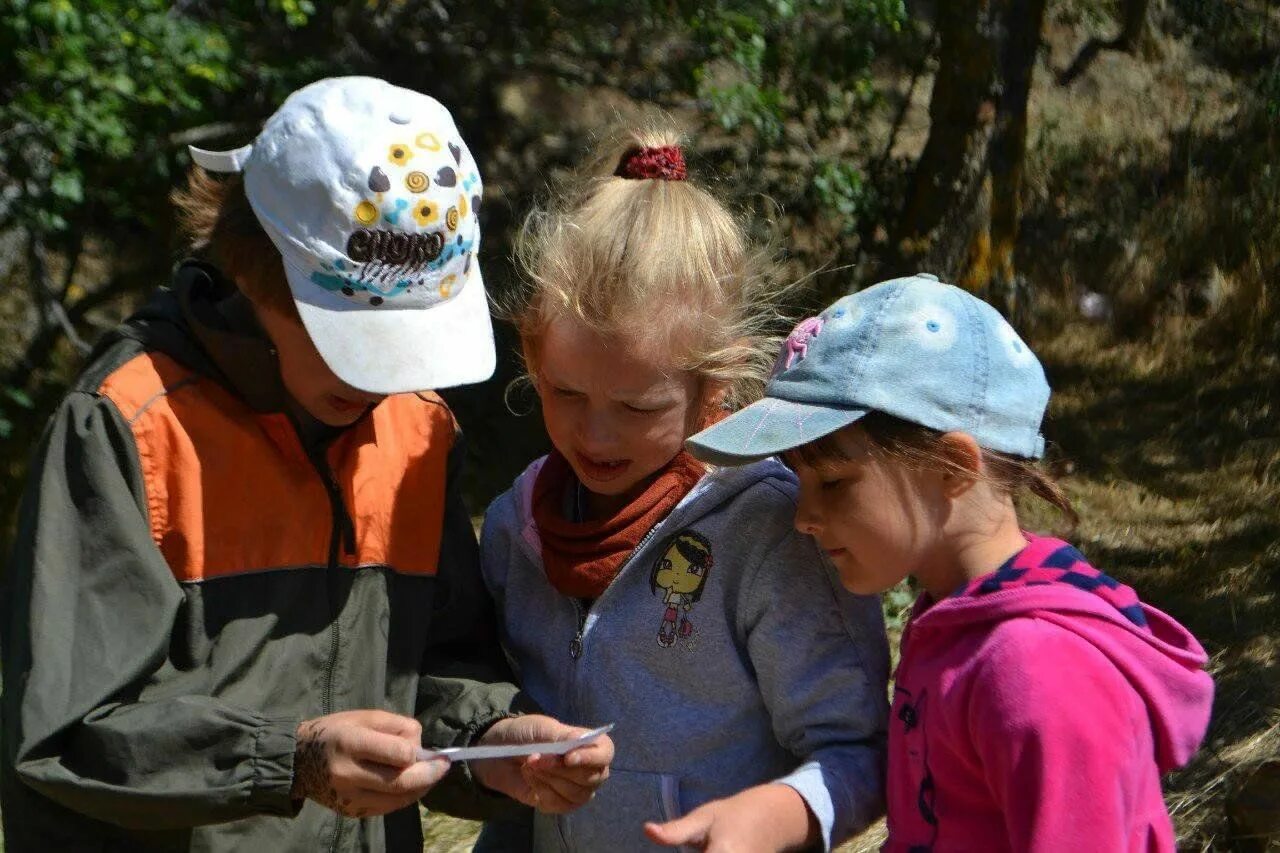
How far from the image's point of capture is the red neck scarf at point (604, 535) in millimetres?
2184

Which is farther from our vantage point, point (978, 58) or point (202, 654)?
point (978, 58)

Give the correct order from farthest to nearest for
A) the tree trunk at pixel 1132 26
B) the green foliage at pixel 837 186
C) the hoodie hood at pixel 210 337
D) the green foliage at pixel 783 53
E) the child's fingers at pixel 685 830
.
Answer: the tree trunk at pixel 1132 26 → the green foliage at pixel 837 186 → the green foliage at pixel 783 53 → the hoodie hood at pixel 210 337 → the child's fingers at pixel 685 830

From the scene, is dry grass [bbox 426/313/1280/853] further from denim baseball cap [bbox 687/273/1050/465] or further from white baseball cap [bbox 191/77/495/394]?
white baseball cap [bbox 191/77/495/394]

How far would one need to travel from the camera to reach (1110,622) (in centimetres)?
183

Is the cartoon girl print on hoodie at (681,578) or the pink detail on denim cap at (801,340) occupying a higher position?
the pink detail on denim cap at (801,340)

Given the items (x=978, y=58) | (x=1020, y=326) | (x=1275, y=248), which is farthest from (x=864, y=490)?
(x=1275, y=248)

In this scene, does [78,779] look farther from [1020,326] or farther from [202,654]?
[1020,326]

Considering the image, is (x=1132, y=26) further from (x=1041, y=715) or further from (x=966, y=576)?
(x=1041, y=715)

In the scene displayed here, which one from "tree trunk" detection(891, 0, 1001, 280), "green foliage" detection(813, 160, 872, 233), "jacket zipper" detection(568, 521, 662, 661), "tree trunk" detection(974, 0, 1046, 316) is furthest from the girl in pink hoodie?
"green foliage" detection(813, 160, 872, 233)

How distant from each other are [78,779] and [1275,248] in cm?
656

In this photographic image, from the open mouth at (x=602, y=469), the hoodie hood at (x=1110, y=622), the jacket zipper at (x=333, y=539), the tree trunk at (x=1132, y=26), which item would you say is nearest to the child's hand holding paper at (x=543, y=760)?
the jacket zipper at (x=333, y=539)

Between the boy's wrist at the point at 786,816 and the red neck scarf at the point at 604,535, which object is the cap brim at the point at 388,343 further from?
the boy's wrist at the point at 786,816

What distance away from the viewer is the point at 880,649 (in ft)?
6.85

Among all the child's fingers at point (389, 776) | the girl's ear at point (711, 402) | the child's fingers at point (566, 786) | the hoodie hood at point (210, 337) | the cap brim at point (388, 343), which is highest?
the cap brim at point (388, 343)
